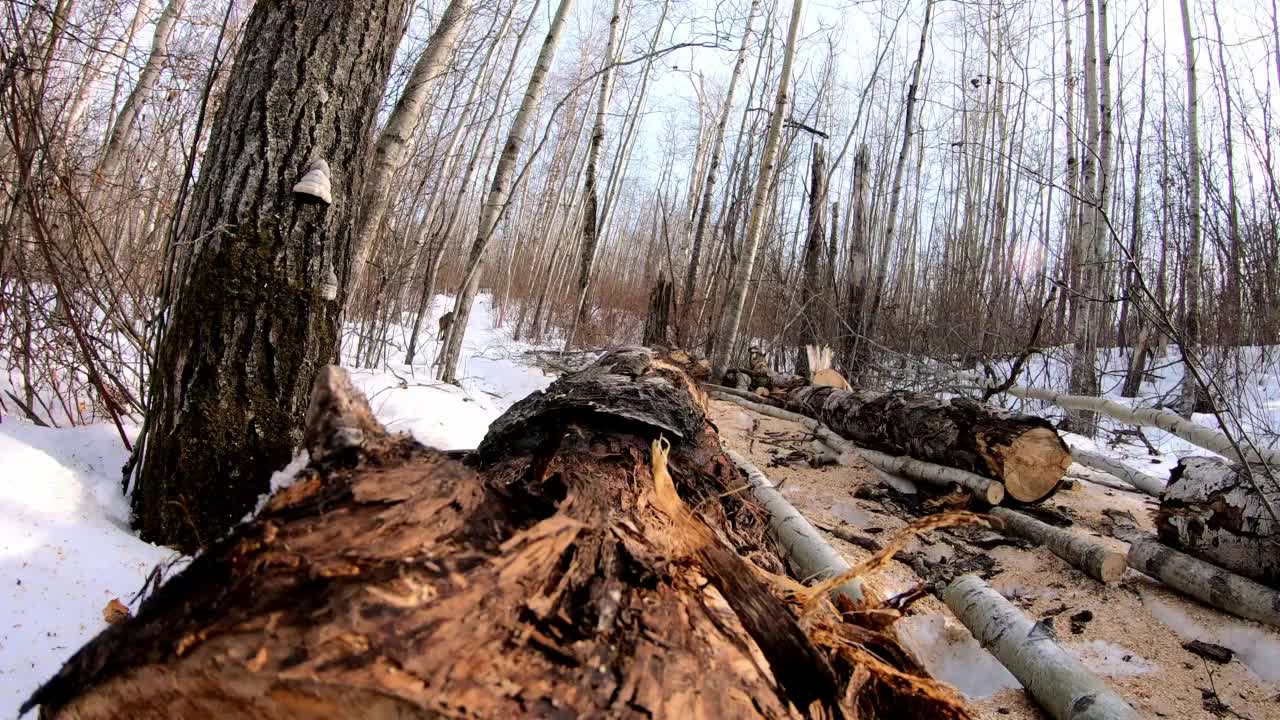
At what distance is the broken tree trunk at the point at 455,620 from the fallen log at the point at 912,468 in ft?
8.20

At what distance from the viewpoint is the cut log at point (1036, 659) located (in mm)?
1375

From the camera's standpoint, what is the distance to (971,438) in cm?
322

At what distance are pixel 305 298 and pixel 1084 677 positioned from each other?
2.35 metres

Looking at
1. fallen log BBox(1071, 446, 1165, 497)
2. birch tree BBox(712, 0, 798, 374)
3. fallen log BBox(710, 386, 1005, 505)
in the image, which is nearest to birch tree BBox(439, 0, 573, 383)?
birch tree BBox(712, 0, 798, 374)

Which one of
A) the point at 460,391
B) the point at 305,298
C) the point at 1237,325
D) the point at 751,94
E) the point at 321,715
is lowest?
the point at 460,391

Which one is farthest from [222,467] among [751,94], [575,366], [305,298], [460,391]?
[751,94]

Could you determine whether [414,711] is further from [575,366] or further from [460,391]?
[575,366]

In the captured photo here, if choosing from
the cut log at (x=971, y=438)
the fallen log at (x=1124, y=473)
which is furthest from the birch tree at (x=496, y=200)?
the fallen log at (x=1124, y=473)

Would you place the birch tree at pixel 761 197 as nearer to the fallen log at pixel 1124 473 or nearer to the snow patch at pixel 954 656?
the fallen log at pixel 1124 473

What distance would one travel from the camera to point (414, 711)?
0.53 metres

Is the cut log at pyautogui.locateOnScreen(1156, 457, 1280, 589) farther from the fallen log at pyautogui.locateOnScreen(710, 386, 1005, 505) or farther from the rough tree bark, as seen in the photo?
the rough tree bark

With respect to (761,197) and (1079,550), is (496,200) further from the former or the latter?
(1079,550)

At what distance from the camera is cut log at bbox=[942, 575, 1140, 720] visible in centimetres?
138

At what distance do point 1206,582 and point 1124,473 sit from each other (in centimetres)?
183
